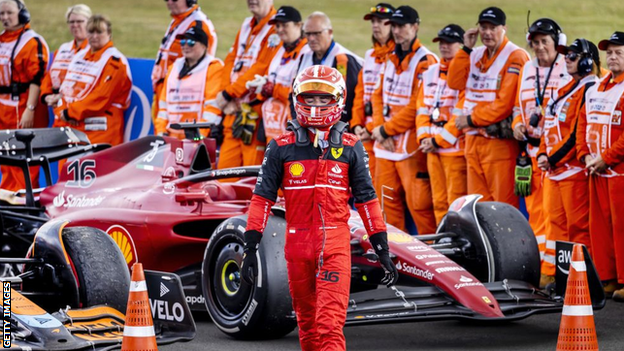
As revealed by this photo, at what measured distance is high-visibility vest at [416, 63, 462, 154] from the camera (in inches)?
472

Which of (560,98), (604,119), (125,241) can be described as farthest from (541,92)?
(125,241)

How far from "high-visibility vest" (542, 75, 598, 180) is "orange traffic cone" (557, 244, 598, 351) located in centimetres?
372

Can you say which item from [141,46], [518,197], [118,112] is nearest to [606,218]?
[518,197]

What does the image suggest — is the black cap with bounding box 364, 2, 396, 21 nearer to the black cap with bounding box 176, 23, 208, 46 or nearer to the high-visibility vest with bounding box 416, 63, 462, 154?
the high-visibility vest with bounding box 416, 63, 462, 154

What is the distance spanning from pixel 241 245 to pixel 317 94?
195cm

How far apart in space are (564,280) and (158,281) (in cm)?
297

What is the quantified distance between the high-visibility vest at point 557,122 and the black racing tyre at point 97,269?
15.1 ft

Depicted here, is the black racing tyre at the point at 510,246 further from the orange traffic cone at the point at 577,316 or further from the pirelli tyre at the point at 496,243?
the orange traffic cone at the point at 577,316

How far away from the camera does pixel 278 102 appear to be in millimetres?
12977

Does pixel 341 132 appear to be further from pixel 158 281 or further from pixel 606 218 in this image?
pixel 606 218

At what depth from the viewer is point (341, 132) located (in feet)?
23.0

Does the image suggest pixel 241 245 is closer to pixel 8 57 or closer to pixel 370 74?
pixel 370 74

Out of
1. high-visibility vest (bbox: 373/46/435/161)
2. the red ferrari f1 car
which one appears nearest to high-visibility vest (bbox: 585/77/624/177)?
the red ferrari f1 car

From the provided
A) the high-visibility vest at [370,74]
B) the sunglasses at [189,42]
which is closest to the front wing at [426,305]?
the high-visibility vest at [370,74]
